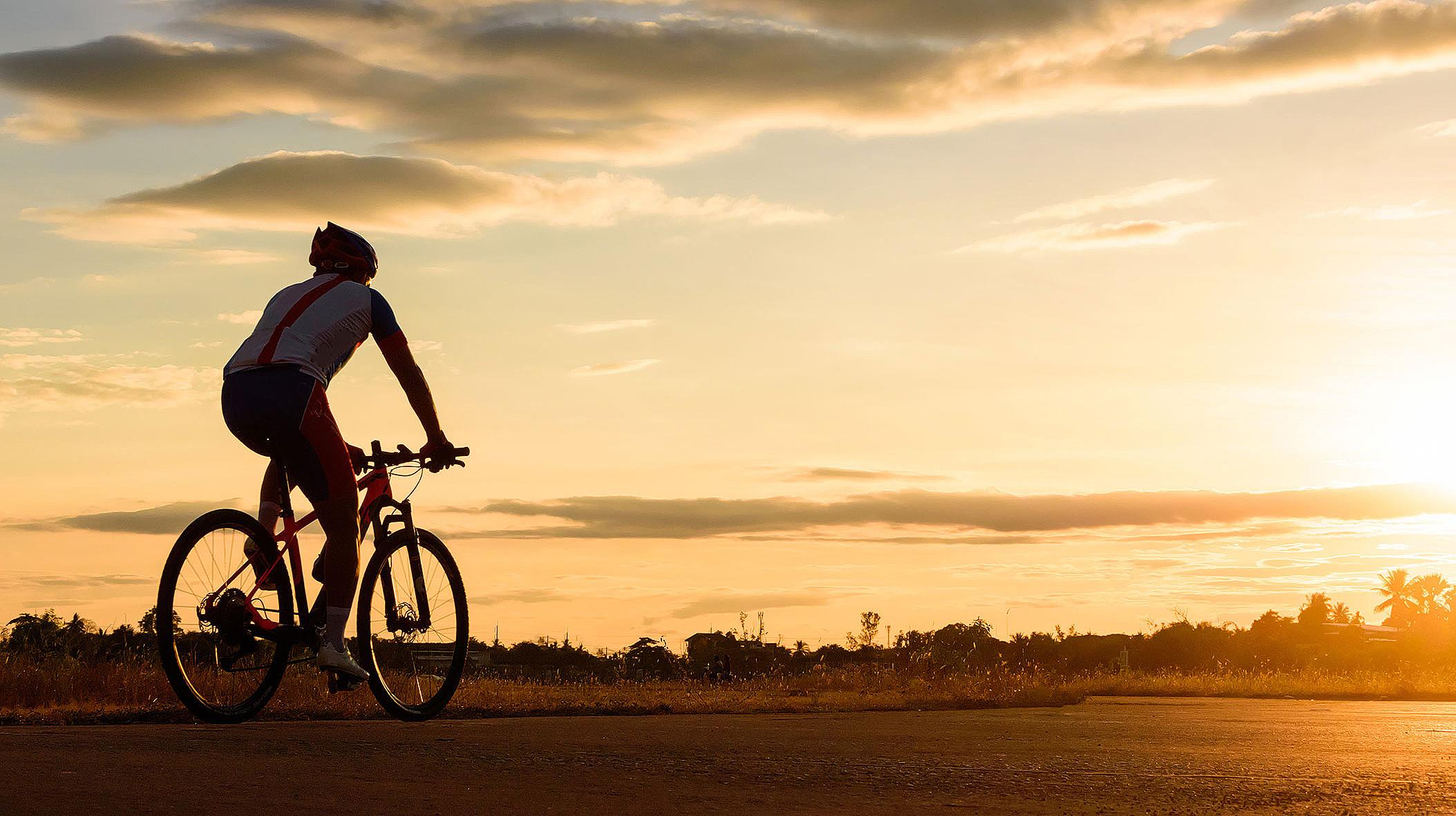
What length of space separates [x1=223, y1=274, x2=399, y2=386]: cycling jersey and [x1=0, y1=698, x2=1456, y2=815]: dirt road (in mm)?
1982

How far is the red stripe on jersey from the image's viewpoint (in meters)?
7.17

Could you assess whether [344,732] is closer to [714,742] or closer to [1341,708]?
[714,742]

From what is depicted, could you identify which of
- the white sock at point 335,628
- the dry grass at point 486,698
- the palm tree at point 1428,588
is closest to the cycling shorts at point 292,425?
the white sock at point 335,628

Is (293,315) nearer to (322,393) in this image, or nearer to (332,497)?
(322,393)

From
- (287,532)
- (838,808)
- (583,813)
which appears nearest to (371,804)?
(583,813)

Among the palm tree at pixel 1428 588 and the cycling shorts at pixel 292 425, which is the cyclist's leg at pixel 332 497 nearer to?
the cycling shorts at pixel 292 425

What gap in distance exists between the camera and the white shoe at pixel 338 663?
7570 mm

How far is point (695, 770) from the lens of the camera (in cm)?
717

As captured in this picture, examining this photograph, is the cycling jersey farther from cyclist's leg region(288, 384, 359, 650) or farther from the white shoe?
the white shoe

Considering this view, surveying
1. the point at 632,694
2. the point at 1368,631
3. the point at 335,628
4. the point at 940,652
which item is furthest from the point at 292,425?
the point at 1368,631

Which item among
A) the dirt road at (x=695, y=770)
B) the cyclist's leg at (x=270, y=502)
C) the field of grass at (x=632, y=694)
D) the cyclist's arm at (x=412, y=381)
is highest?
the cyclist's arm at (x=412, y=381)

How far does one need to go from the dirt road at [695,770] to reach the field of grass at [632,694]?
311 cm

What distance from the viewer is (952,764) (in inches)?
308

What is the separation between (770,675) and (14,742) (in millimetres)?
16500
